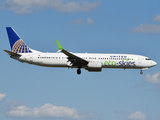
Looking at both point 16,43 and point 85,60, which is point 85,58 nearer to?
point 85,60

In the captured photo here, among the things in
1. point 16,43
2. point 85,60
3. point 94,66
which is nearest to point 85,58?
point 85,60

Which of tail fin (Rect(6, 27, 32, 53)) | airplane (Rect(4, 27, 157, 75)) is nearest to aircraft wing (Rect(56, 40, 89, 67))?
airplane (Rect(4, 27, 157, 75))

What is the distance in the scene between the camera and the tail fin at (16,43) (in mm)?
68875

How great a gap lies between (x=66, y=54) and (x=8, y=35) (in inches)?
572

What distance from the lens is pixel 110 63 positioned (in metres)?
66.8

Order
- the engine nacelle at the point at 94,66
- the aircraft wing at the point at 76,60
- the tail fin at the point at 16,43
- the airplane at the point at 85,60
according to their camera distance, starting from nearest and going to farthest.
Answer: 1. the aircraft wing at the point at 76,60
2. the engine nacelle at the point at 94,66
3. the airplane at the point at 85,60
4. the tail fin at the point at 16,43

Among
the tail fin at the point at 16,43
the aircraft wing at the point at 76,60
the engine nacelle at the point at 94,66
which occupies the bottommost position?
the engine nacelle at the point at 94,66

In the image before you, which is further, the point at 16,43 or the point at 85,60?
the point at 16,43

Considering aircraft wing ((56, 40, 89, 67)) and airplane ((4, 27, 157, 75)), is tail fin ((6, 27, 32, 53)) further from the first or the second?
aircraft wing ((56, 40, 89, 67))

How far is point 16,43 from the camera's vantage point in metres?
69.7

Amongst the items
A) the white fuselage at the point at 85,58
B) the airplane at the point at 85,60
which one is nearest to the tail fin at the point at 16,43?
the airplane at the point at 85,60

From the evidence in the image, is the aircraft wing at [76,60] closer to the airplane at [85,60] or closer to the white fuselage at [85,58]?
the airplane at [85,60]

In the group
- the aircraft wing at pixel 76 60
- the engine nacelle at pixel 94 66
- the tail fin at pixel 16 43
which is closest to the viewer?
the aircraft wing at pixel 76 60

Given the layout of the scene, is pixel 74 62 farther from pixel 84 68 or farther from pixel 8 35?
pixel 8 35
